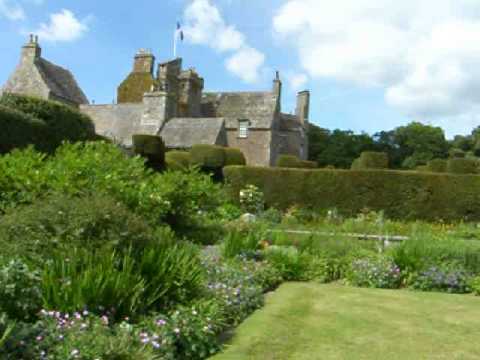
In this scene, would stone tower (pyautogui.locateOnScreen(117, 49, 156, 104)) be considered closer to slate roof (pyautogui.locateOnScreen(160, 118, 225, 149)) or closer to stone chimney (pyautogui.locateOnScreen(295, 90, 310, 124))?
slate roof (pyautogui.locateOnScreen(160, 118, 225, 149))

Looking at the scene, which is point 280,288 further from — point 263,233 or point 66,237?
point 66,237

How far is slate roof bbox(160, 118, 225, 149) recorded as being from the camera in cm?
3262

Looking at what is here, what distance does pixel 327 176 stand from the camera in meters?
19.1

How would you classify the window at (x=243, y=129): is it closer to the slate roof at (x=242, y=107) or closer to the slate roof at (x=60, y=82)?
the slate roof at (x=242, y=107)

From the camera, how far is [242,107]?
4022 cm

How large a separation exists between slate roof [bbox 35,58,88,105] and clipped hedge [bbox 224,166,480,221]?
69.1ft

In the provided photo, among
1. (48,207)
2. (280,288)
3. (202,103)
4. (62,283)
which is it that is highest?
(202,103)

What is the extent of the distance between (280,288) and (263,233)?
2687mm

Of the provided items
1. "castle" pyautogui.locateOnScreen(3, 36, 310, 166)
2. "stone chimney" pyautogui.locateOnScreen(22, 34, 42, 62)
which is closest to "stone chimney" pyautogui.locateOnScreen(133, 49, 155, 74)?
"castle" pyautogui.locateOnScreen(3, 36, 310, 166)

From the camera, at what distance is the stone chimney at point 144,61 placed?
38.3 meters

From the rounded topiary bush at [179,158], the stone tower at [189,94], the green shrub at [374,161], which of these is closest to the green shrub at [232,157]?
the rounded topiary bush at [179,158]

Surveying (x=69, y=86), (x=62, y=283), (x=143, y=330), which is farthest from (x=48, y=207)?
(x=69, y=86)

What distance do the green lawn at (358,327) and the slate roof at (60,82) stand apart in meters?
31.4

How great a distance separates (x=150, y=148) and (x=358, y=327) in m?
18.5
